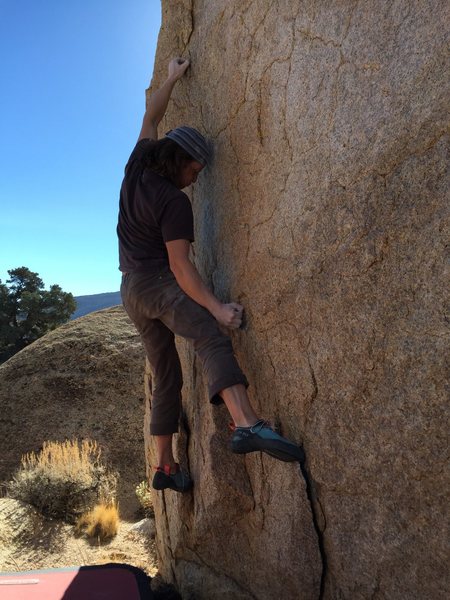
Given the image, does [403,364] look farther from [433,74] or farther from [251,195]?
[251,195]

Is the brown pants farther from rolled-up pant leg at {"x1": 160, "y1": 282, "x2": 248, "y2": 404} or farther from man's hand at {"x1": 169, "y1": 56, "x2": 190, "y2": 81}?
man's hand at {"x1": 169, "y1": 56, "x2": 190, "y2": 81}

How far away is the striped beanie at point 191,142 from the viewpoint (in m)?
2.88

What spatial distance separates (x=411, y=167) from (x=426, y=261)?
1.15 feet

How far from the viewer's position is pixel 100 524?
6016 mm

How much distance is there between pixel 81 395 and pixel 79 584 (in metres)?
7.01

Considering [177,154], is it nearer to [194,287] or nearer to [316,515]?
[194,287]

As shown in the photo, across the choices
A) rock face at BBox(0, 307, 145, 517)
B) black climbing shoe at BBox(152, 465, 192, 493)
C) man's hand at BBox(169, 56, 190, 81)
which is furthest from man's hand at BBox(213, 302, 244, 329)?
rock face at BBox(0, 307, 145, 517)

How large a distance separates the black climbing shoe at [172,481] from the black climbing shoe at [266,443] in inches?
35.3

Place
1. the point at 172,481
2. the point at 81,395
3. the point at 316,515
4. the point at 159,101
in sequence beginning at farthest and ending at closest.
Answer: the point at 81,395 < the point at 159,101 < the point at 172,481 < the point at 316,515

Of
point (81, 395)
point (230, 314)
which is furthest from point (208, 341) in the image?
point (81, 395)

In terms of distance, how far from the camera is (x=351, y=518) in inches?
85.3

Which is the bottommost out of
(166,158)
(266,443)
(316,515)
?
(316,515)

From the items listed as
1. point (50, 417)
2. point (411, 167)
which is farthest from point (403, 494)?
point (50, 417)

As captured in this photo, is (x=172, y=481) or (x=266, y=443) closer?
(x=266, y=443)
